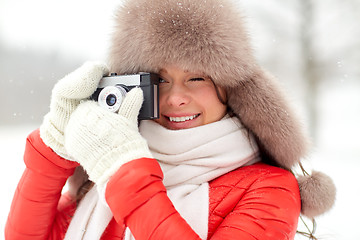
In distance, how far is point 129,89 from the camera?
3.02 ft

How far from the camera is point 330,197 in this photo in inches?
41.8

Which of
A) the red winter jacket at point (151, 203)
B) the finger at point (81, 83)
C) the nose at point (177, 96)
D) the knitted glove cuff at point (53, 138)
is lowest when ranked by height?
the red winter jacket at point (151, 203)

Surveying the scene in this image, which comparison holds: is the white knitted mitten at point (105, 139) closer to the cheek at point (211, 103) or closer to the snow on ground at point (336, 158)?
the cheek at point (211, 103)

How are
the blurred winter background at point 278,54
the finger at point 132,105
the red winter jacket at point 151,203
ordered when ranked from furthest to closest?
the blurred winter background at point 278,54, the finger at point 132,105, the red winter jacket at point 151,203

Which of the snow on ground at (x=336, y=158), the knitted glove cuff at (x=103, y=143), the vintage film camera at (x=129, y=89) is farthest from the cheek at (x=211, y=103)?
the snow on ground at (x=336, y=158)

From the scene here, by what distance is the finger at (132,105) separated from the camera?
0.87m

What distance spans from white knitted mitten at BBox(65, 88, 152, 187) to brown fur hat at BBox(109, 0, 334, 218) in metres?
0.16

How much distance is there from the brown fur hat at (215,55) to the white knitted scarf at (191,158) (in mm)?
74

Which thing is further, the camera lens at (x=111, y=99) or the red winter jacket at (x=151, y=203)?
the camera lens at (x=111, y=99)

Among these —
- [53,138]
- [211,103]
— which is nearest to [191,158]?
[211,103]

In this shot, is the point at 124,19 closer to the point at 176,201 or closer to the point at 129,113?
the point at 129,113

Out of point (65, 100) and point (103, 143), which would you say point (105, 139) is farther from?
point (65, 100)

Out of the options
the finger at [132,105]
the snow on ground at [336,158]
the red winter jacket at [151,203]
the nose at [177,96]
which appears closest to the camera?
the red winter jacket at [151,203]

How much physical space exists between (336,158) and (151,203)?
339 centimetres
